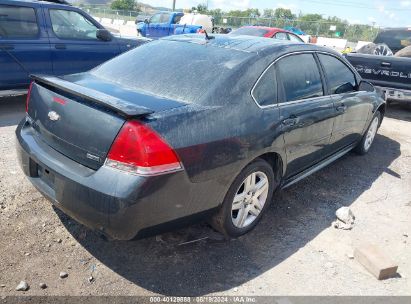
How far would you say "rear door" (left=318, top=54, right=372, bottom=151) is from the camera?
4.25 meters

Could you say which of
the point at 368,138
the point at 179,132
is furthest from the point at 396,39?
the point at 179,132

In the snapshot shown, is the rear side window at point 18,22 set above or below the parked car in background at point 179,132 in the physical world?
above

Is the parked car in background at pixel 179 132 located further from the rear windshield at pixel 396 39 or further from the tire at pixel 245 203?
the rear windshield at pixel 396 39

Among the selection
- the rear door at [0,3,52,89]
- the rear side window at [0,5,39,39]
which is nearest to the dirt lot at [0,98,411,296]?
the rear door at [0,3,52,89]

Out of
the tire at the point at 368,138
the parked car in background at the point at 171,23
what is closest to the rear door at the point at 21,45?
the tire at the point at 368,138

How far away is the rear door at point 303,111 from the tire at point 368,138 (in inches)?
60.6

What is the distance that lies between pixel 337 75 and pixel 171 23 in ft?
59.4

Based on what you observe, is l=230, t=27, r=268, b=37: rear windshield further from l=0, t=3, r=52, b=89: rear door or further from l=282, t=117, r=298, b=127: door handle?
l=282, t=117, r=298, b=127: door handle

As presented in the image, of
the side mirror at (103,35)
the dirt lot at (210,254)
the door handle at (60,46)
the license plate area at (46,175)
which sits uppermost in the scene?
the side mirror at (103,35)

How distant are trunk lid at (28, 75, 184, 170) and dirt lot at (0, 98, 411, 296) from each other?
80cm

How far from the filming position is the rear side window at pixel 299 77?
3508mm

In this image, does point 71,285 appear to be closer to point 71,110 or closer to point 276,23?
point 71,110

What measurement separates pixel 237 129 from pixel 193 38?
1.39m

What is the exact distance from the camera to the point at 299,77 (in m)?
3.72
